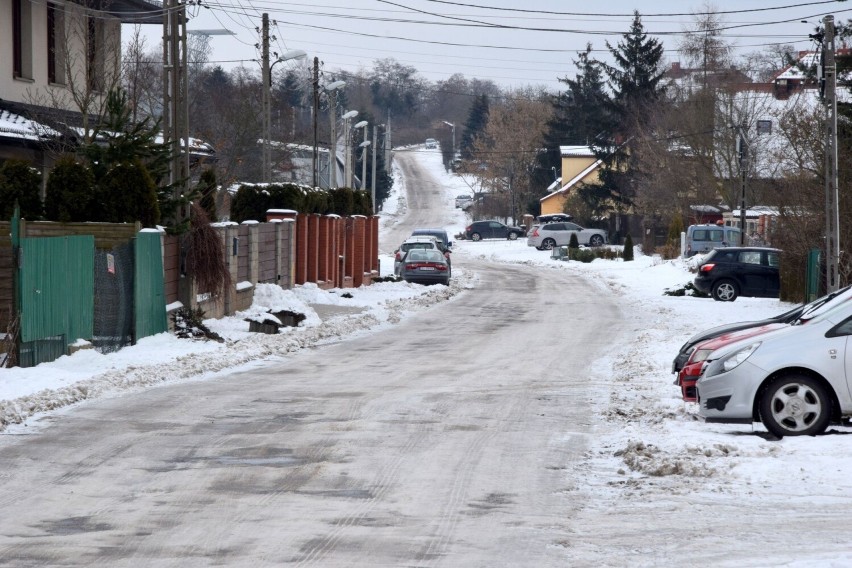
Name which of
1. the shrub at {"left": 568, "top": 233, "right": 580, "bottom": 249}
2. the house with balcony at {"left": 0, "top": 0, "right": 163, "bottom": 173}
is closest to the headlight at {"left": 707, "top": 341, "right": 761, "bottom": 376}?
the house with balcony at {"left": 0, "top": 0, "right": 163, "bottom": 173}

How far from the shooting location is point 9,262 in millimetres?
15414

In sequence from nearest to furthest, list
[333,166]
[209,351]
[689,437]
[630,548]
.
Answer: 1. [630,548]
2. [689,437]
3. [209,351]
4. [333,166]

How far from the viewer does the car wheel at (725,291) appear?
32.6 m

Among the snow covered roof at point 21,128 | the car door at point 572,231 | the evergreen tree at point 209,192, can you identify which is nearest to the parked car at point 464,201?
the car door at point 572,231

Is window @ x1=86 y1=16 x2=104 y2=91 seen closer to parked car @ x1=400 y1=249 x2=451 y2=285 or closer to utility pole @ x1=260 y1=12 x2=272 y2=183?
utility pole @ x1=260 y1=12 x2=272 y2=183

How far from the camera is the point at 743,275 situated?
107 ft

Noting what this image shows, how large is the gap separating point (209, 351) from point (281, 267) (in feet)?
38.7

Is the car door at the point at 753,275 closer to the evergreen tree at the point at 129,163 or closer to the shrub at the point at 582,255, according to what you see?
the evergreen tree at the point at 129,163

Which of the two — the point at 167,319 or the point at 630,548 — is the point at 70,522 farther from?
the point at 167,319

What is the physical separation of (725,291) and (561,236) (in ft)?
133

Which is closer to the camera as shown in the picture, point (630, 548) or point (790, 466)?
point (630, 548)

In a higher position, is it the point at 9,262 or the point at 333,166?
the point at 333,166

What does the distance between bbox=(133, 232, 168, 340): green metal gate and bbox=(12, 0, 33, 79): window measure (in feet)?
33.7

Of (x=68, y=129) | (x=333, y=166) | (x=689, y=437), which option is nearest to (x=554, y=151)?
(x=333, y=166)
